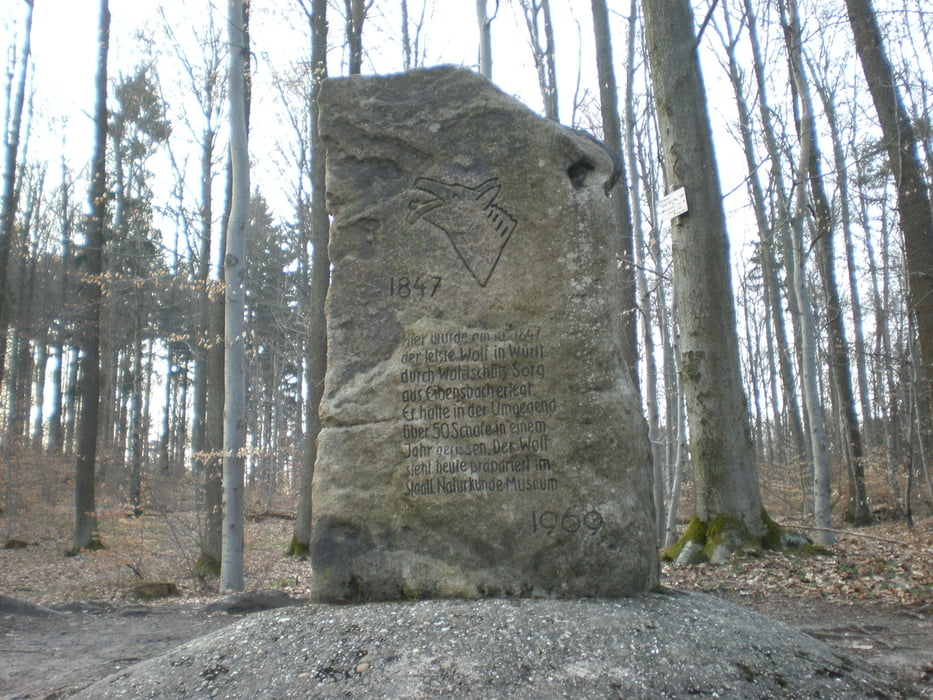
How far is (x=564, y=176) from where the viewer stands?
4406 mm

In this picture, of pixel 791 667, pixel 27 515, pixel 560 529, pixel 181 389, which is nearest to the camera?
pixel 791 667

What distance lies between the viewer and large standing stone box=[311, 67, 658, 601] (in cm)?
399

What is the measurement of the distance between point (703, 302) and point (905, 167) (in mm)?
5027

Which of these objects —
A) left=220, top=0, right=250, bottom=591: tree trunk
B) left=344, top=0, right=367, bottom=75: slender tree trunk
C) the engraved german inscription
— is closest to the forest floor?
left=220, top=0, right=250, bottom=591: tree trunk

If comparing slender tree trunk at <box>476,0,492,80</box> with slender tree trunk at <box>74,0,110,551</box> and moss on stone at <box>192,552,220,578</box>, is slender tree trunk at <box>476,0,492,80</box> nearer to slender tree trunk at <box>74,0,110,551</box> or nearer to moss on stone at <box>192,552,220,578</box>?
slender tree trunk at <box>74,0,110,551</box>

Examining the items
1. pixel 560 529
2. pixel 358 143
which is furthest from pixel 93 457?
pixel 560 529

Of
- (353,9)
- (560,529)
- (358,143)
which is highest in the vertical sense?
(353,9)

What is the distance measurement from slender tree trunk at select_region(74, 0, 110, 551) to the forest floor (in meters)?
2.30

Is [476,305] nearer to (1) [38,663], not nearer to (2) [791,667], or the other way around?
(2) [791,667]

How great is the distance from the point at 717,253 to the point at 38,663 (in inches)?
258

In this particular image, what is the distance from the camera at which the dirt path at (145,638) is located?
3990mm

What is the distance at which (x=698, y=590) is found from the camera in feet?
20.1

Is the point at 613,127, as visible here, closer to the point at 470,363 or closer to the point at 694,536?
the point at 694,536

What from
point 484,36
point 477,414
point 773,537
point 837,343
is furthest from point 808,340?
point 477,414
